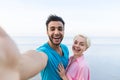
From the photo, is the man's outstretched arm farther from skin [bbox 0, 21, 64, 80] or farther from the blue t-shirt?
the blue t-shirt

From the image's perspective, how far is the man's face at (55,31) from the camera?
7.64 ft

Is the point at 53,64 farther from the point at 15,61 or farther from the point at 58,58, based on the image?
the point at 15,61

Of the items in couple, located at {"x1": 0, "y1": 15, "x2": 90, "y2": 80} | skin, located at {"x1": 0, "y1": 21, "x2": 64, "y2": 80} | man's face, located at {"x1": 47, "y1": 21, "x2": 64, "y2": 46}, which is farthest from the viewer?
man's face, located at {"x1": 47, "y1": 21, "x2": 64, "y2": 46}

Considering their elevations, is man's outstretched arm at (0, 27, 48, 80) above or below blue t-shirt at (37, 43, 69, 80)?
above

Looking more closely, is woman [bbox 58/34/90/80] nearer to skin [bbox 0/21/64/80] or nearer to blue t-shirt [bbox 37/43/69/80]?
blue t-shirt [bbox 37/43/69/80]

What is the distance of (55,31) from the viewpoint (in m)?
2.36

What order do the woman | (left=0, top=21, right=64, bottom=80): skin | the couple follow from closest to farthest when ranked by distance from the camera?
(left=0, top=21, right=64, bottom=80): skin → the couple → the woman

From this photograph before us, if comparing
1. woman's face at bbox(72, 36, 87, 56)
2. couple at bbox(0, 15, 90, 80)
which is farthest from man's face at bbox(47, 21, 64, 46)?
woman's face at bbox(72, 36, 87, 56)

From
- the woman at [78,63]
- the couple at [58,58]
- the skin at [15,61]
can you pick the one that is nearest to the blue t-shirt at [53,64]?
the couple at [58,58]

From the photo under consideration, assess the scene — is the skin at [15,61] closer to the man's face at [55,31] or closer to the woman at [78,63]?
the man's face at [55,31]

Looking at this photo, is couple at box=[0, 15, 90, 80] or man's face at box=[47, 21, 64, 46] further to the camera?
man's face at box=[47, 21, 64, 46]

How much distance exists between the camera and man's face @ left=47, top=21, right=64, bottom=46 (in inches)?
91.7

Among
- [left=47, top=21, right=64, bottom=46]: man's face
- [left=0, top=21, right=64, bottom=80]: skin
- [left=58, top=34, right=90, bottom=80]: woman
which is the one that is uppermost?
[left=0, top=21, right=64, bottom=80]: skin

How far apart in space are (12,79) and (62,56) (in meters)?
1.89
